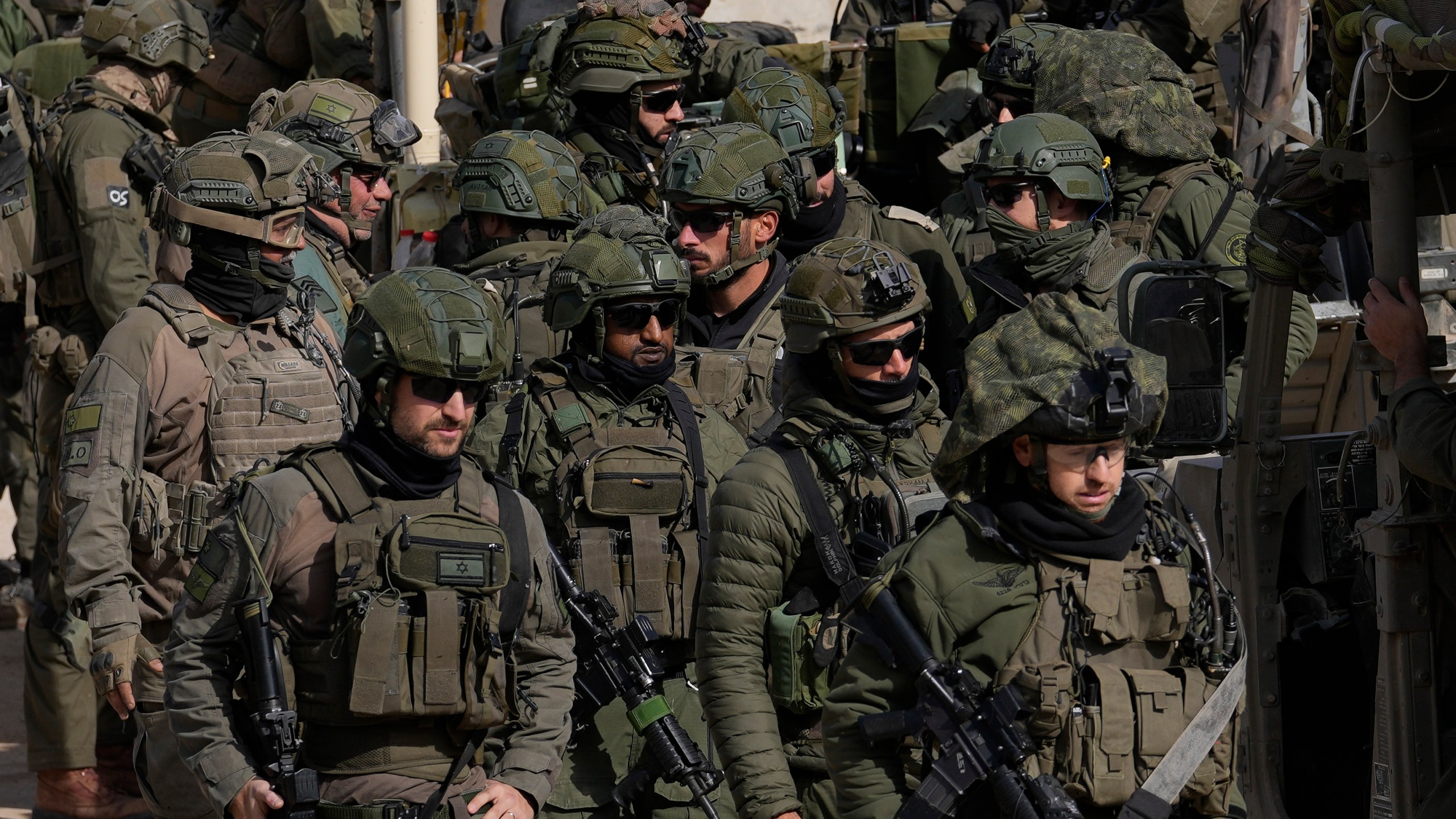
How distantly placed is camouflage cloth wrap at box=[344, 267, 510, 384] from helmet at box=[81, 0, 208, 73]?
4.92 metres

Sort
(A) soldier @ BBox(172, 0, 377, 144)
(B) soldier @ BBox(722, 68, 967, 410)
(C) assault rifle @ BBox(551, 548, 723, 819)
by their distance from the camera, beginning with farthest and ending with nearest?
(A) soldier @ BBox(172, 0, 377, 144), (B) soldier @ BBox(722, 68, 967, 410), (C) assault rifle @ BBox(551, 548, 723, 819)

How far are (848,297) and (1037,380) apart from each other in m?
1.18

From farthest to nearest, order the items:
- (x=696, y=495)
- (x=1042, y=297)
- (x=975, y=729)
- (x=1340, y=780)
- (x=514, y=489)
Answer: (x=1340, y=780) → (x=696, y=495) → (x=514, y=489) → (x=1042, y=297) → (x=975, y=729)

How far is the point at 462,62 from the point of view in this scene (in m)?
11.5

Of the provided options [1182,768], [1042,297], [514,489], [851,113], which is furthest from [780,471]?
[851,113]

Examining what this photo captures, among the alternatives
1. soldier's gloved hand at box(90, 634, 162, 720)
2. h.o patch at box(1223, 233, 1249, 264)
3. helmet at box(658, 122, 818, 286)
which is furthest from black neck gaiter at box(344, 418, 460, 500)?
h.o patch at box(1223, 233, 1249, 264)

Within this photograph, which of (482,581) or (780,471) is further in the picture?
(780,471)

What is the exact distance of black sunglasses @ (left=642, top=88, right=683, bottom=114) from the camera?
30.0 feet

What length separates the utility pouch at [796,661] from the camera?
4.97 meters

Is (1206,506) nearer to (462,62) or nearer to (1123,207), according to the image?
(1123,207)

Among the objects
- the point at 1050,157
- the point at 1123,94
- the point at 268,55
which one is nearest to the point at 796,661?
the point at 1050,157

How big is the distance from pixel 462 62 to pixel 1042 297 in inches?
303

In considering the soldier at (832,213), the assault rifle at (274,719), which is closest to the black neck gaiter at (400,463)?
the assault rifle at (274,719)

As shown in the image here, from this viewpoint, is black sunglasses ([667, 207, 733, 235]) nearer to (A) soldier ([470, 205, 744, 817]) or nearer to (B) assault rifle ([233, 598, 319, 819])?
(A) soldier ([470, 205, 744, 817])
